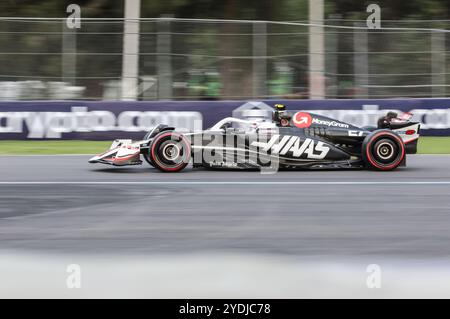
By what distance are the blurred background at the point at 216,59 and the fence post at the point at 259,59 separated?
19mm

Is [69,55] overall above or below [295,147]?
above

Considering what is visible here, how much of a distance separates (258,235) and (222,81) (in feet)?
29.6

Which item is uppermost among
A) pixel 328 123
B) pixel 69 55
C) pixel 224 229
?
pixel 69 55

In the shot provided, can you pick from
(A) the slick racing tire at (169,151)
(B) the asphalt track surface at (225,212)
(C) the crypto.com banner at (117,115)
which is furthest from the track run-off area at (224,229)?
(C) the crypto.com banner at (117,115)

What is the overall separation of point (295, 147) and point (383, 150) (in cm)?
117

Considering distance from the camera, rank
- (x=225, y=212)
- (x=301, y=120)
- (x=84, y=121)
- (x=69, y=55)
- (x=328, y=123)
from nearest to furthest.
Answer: (x=225, y=212) → (x=301, y=120) → (x=328, y=123) → (x=84, y=121) → (x=69, y=55)

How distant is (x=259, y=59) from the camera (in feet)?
51.7

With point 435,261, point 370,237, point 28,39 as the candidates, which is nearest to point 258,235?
point 370,237

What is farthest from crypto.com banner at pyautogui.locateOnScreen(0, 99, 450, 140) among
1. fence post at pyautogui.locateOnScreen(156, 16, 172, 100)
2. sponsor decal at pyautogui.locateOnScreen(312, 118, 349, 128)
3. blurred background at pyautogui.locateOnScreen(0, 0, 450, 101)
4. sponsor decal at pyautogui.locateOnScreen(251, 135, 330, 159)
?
sponsor decal at pyautogui.locateOnScreen(251, 135, 330, 159)

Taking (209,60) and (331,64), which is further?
(331,64)

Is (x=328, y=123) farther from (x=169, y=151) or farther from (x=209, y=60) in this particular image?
(x=209, y=60)

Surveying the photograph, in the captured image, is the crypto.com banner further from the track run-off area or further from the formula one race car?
the formula one race car

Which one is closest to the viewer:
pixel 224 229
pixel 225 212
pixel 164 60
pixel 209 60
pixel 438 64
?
pixel 224 229

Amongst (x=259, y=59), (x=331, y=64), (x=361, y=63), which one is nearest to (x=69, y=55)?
(x=259, y=59)
